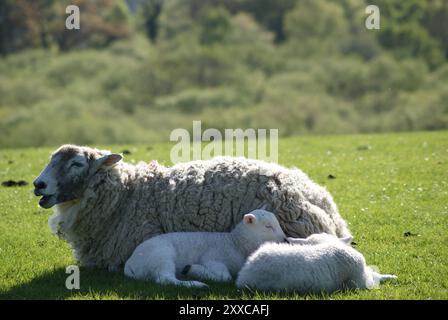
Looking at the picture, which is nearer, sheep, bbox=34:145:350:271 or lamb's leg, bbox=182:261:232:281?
lamb's leg, bbox=182:261:232:281

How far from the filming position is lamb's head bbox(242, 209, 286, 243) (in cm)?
662

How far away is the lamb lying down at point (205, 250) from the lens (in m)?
6.48

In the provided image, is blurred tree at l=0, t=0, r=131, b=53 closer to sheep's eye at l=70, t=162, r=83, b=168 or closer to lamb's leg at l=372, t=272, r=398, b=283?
sheep's eye at l=70, t=162, r=83, b=168

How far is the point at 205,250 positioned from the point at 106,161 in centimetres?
166

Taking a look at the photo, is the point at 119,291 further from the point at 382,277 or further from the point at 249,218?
the point at 382,277

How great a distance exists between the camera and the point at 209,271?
6.48m

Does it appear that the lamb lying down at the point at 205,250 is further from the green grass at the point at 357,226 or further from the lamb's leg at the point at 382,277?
the lamb's leg at the point at 382,277

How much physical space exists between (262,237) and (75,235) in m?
2.24

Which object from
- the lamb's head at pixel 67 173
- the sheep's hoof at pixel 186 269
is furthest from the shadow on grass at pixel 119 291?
the lamb's head at pixel 67 173

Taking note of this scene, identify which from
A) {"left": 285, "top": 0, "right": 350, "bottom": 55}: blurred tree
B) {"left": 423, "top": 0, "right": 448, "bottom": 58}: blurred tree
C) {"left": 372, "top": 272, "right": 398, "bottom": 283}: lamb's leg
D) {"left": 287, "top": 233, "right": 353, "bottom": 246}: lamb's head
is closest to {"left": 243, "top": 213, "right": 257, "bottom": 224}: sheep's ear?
{"left": 287, "top": 233, "right": 353, "bottom": 246}: lamb's head

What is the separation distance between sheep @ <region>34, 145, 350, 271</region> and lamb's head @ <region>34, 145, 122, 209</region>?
0.03ft

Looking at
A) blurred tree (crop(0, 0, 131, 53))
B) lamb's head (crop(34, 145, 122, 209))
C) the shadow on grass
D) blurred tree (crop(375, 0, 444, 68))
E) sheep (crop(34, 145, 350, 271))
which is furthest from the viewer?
blurred tree (crop(0, 0, 131, 53))
